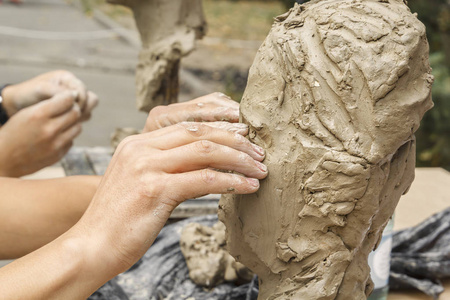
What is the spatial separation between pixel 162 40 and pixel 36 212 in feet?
5.13

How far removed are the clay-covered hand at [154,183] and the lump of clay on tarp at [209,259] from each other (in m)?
0.70

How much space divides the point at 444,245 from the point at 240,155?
1.45 metres

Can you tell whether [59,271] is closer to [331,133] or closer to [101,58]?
[331,133]

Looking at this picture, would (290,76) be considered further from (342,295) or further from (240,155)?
(342,295)

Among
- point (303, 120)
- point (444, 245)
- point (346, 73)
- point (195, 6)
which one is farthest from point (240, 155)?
point (195, 6)

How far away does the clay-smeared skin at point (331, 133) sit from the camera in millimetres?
1318

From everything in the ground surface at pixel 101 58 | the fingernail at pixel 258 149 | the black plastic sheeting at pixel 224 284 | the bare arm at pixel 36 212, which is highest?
the fingernail at pixel 258 149

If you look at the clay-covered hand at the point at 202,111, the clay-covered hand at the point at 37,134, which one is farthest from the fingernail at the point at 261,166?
the clay-covered hand at the point at 37,134

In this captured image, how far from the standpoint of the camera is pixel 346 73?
1.32 metres

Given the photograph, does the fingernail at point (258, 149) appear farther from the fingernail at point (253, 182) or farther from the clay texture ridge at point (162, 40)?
the clay texture ridge at point (162, 40)

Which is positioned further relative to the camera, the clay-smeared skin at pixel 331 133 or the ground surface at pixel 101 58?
the ground surface at pixel 101 58

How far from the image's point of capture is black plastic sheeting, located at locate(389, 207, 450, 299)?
2137 millimetres

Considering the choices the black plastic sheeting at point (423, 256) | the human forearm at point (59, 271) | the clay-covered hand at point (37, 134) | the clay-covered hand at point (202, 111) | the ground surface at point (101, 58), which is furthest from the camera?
the ground surface at point (101, 58)

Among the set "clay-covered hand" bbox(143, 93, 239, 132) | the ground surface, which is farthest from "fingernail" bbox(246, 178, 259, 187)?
the ground surface
